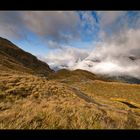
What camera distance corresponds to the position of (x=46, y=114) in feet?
29.2

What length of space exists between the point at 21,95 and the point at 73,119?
5304mm

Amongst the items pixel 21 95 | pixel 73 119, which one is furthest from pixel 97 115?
pixel 21 95

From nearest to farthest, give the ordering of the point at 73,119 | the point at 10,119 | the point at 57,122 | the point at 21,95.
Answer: the point at 10,119
the point at 57,122
the point at 73,119
the point at 21,95

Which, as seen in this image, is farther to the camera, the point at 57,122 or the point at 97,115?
the point at 97,115
